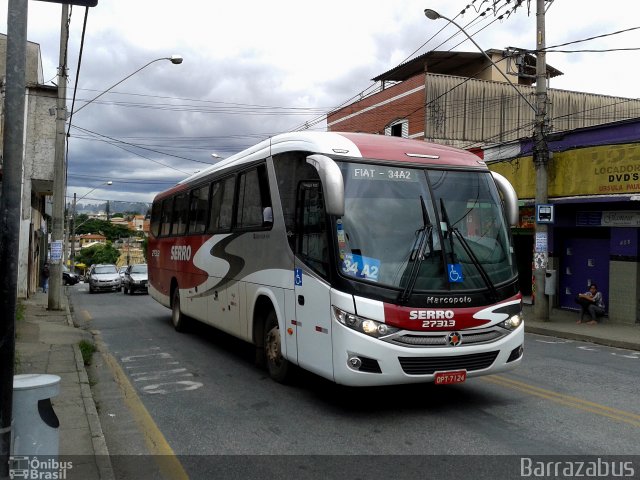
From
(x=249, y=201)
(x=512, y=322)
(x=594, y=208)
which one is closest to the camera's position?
(x=512, y=322)

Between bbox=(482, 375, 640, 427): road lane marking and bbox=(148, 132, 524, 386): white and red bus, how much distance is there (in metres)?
0.89

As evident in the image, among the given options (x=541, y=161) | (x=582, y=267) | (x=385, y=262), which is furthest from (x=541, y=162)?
(x=385, y=262)

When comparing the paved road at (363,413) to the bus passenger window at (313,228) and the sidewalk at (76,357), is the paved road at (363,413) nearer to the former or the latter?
the sidewalk at (76,357)

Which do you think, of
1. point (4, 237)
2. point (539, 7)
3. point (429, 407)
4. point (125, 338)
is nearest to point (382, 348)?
point (429, 407)

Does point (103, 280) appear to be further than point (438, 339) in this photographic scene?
Yes

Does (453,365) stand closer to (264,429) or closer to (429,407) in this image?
(429,407)

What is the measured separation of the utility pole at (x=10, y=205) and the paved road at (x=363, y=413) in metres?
1.65

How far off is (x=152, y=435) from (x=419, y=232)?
341cm

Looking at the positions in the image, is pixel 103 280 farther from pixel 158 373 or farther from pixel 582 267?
pixel 158 373

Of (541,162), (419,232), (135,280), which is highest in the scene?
(541,162)

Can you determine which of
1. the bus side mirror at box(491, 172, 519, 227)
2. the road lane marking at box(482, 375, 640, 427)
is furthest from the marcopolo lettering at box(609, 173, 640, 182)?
the bus side mirror at box(491, 172, 519, 227)

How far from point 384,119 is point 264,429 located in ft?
86.7

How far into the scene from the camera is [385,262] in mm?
6129

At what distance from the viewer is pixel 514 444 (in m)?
5.42
